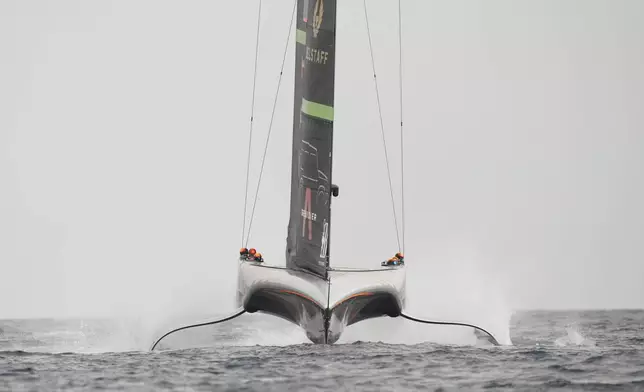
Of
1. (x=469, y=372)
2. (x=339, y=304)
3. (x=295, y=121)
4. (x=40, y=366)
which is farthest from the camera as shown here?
(x=295, y=121)

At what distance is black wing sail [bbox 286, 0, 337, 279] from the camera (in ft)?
50.2

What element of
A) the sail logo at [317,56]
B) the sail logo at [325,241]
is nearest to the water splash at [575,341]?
the sail logo at [325,241]

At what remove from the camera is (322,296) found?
14.4m

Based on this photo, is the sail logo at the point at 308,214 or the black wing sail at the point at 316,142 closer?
the black wing sail at the point at 316,142

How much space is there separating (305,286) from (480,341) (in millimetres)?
3071

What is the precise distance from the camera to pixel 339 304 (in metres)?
14.3

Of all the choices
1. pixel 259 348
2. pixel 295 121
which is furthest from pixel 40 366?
pixel 295 121

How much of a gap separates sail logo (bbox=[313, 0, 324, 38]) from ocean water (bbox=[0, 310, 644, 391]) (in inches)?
163

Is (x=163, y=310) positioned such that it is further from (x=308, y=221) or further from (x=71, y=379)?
(x=71, y=379)

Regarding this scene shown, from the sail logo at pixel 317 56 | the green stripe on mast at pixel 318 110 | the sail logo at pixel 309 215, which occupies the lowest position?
the sail logo at pixel 309 215

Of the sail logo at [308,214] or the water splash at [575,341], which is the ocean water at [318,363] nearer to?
the water splash at [575,341]

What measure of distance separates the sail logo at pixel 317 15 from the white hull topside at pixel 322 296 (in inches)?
134

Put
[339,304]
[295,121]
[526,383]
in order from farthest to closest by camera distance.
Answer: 1. [295,121]
2. [339,304]
3. [526,383]

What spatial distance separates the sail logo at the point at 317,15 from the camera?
15.6m
